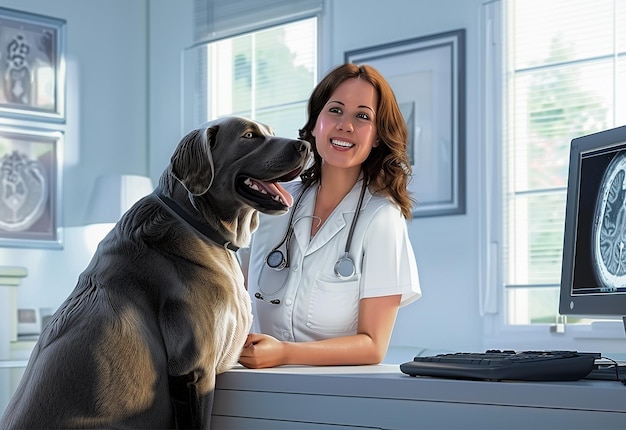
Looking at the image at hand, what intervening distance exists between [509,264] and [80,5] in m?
2.99

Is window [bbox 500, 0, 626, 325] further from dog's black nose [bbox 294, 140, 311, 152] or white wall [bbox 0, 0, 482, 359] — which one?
dog's black nose [bbox 294, 140, 311, 152]

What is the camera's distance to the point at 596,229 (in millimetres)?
1380

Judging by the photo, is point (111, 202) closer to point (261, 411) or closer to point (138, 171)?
point (138, 171)

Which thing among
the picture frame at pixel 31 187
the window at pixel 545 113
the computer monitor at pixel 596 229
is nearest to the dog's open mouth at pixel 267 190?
the computer monitor at pixel 596 229

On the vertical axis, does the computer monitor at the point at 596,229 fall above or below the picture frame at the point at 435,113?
below

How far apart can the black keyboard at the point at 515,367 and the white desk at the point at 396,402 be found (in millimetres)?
→ 20

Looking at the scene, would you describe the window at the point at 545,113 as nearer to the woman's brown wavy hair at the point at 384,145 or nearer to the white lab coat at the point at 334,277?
the woman's brown wavy hair at the point at 384,145

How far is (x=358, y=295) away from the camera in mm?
1797

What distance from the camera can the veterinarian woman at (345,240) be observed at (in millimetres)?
1763

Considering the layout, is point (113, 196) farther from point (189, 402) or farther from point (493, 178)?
point (189, 402)

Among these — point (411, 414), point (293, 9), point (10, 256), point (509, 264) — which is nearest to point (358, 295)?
point (411, 414)

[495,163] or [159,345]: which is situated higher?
[495,163]

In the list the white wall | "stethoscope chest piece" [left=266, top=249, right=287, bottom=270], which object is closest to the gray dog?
"stethoscope chest piece" [left=266, top=249, right=287, bottom=270]

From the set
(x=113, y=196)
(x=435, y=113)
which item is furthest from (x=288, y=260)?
(x=113, y=196)
